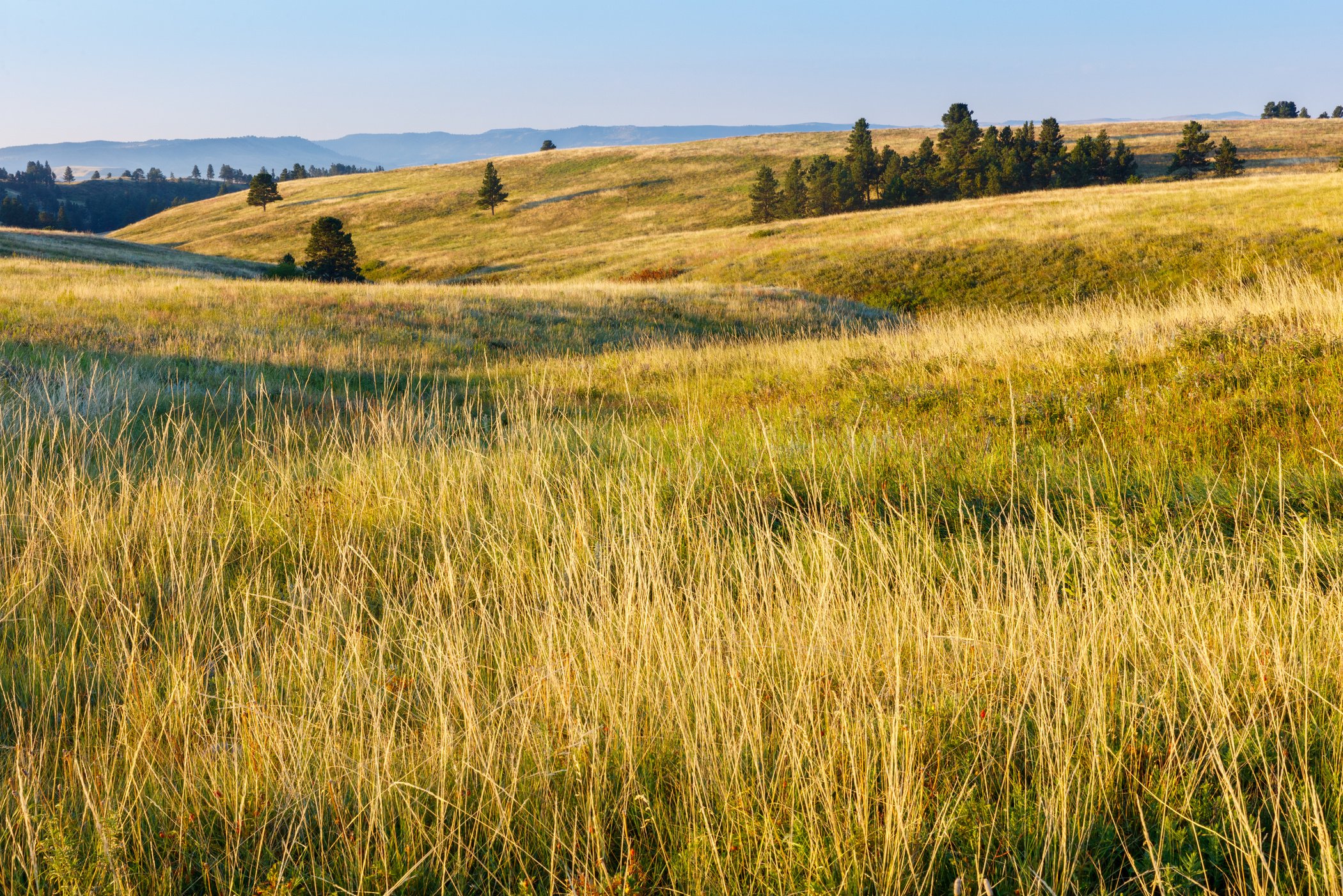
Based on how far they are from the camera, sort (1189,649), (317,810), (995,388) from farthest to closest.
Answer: (995,388) → (1189,649) → (317,810)

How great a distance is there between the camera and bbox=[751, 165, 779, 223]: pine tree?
62406mm

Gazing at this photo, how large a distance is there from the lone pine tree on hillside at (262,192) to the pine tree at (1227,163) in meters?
90.3

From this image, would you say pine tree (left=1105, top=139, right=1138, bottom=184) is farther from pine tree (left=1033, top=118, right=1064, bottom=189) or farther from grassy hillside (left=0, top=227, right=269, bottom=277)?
grassy hillside (left=0, top=227, right=269, bottom=277)

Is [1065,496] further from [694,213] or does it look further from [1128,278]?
[694,213]

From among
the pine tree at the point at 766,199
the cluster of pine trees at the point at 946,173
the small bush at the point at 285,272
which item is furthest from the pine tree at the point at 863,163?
the small bush at the point at 285,272

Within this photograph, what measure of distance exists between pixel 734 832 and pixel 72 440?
497 centimetres

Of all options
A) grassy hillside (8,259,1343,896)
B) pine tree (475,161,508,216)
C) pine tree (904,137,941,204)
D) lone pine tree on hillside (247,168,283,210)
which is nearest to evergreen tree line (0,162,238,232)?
lone pine tree on hillside (247,168,283,210)

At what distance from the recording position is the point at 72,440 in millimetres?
4695

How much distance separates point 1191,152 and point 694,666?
7795 centimetres

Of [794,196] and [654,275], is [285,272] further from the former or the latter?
[794,196]

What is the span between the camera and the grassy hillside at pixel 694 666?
1.68 metres

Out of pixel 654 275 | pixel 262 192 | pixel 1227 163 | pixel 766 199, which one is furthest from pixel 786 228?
pixel 262 192

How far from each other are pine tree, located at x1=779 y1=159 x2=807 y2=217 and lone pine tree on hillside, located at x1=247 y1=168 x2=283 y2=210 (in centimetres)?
5657

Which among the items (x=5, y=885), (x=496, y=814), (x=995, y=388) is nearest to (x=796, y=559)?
(x=496, y=814)
